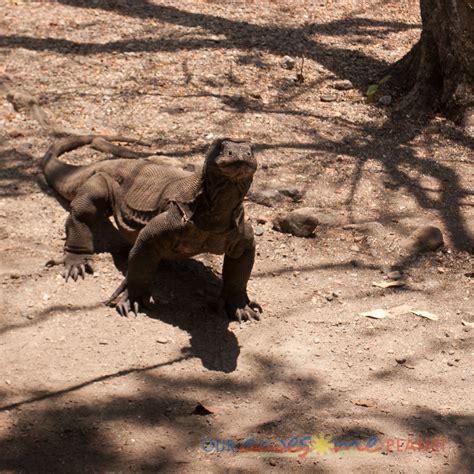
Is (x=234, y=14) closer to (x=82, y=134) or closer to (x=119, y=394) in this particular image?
(x=82, y=134)

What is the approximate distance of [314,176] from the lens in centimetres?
820

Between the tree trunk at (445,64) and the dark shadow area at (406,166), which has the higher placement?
the tree trunk at (445,64)

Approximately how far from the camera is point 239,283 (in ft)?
20.1

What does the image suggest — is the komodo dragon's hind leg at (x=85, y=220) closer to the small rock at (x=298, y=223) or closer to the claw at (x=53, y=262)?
the claw at (x=53, y=262)

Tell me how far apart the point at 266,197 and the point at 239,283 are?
1712mm

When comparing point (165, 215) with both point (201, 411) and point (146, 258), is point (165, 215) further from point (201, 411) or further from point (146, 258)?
point (201, 411)

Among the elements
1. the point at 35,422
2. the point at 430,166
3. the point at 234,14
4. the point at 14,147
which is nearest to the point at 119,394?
the point at 35,422

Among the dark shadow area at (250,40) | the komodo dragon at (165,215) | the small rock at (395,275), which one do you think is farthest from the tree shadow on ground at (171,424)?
the dark shadow area at (250,40)

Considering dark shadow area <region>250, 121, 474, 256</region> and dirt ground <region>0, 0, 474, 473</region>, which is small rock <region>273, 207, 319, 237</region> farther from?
dark shadow area <region>250, 121, 474, 256</region>

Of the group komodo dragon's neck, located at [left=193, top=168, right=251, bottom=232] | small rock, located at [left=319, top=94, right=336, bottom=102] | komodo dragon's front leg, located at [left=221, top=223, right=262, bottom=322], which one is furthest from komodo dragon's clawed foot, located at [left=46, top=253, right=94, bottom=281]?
small rock, located at [left=319, top=94, right=336, bottom=102]

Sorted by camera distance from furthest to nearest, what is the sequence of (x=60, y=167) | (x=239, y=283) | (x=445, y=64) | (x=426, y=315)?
1. (x=445, y=64)
2. (x=60, y=167)
3. (x=426, y=315)
4. (x=239, y=283)

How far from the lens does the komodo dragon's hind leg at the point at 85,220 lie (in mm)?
6484

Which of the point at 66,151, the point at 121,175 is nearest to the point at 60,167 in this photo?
the point at 66,151

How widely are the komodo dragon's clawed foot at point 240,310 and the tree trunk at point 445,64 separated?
13.6ft
